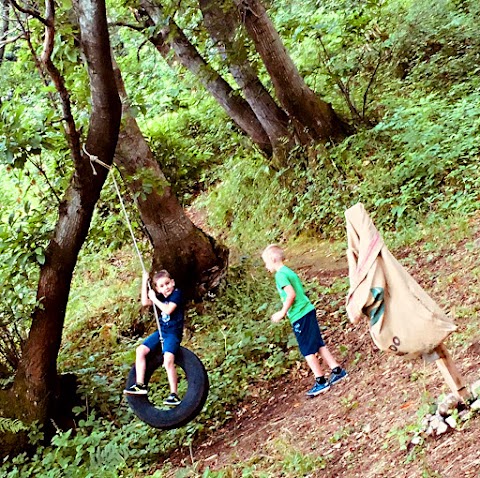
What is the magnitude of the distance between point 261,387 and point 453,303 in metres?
2.22

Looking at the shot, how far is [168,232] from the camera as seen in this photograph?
950 centimetres

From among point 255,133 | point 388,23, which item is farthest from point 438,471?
point 388,23

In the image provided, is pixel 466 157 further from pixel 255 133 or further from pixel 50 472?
pixel 50 472

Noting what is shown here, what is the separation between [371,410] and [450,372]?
137cm

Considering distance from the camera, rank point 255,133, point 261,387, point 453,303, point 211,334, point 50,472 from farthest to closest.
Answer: point 255,133, point 211,334, point 261,387, point 453,303, point 50,472

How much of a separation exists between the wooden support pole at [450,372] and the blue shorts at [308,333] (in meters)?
2.13

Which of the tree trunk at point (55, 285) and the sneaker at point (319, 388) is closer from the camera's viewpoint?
the sneaker at point (319, 388)

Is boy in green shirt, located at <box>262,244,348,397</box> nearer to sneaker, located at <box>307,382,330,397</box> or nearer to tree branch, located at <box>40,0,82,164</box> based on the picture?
sneaker, located at <box>307,382,330,397</box>

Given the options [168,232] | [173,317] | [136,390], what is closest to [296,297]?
[173,317]

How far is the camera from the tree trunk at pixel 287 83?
34.9ft

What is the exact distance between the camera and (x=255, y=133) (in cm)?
1275

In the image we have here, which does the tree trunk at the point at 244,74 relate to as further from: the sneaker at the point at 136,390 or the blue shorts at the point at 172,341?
the sneaker at the point at 136,390

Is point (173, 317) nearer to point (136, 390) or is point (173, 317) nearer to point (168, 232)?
point (136, 390)

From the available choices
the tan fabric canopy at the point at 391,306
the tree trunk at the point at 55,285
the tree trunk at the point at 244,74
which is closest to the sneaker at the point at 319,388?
the tan fabric canopy at the point at 391,306
